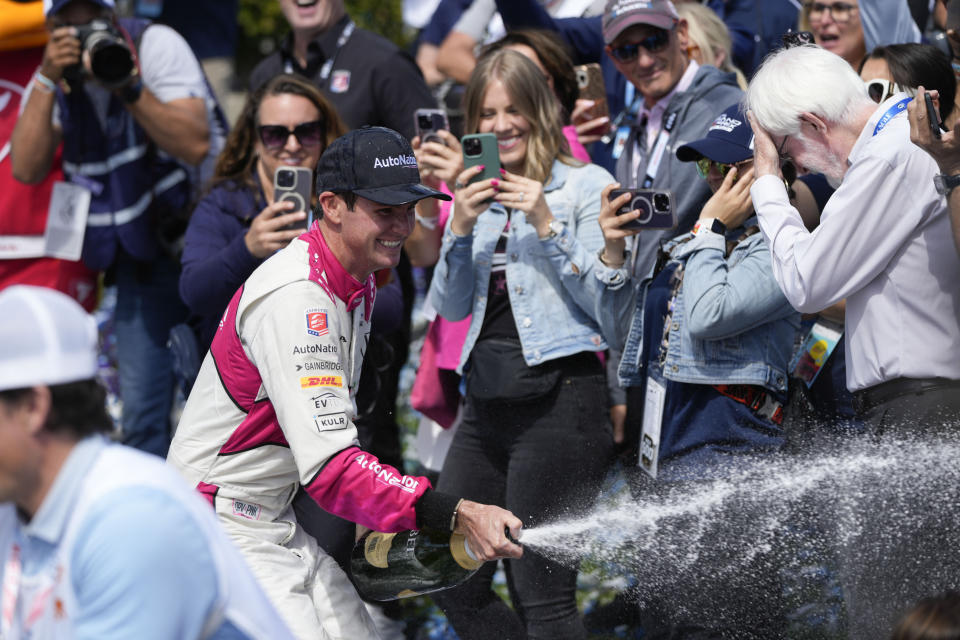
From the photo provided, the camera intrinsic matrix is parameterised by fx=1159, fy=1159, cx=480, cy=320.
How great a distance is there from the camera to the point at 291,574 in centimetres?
376

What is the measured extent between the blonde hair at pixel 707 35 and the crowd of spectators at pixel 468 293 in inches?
0.8

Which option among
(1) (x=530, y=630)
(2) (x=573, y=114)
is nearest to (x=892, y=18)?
(2) (x=573, y=114)

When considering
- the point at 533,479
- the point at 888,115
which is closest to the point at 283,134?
the point at 533,479

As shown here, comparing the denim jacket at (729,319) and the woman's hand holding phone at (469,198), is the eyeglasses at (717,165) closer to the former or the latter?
the denim jacket at (729,319)

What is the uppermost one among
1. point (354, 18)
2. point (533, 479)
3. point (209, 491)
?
point (209, 491)

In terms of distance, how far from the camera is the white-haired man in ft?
11.9

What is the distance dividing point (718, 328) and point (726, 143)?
73cm

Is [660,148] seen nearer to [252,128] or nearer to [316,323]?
[252,128]

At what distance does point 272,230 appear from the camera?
188 inches

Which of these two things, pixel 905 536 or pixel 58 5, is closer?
pixel 905 536

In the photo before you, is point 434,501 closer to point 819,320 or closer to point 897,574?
point 897,574

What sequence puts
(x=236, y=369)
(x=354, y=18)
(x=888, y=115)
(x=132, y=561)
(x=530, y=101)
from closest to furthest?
(x=132, y=561)
(x=236, y=369)
(x=888, y=115)
(x=530, y=101)
(x=354, y=18)

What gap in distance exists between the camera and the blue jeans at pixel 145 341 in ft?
19.8

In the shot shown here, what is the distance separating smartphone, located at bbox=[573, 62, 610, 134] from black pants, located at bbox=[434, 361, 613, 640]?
1.65 metres
